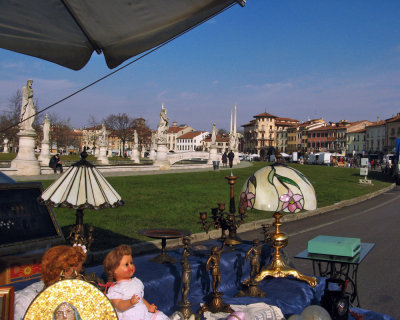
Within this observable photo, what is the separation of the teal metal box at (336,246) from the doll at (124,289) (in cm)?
307

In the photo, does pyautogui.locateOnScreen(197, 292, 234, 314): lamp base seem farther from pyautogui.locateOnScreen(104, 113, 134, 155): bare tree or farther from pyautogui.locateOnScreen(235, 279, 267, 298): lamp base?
pyautogui.locateOnScreen(104, 113, 134, 155): bare tree

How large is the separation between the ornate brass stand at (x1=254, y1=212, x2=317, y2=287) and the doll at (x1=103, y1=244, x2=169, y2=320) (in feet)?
7.52

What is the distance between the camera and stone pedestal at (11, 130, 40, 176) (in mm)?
22359

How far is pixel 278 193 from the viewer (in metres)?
4.71

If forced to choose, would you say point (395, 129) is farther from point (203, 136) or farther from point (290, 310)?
point (290, 310)

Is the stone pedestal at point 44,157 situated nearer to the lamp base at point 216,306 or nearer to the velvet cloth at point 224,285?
the velvet cloth at point 224,285

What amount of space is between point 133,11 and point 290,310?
3.66 metres

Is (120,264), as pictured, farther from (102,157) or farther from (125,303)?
(102,157)

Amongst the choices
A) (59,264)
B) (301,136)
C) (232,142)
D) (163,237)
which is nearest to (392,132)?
(301,136)

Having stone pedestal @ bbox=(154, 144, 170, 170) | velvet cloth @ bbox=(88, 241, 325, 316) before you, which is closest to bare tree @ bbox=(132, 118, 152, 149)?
stone pedestal @ bbox=(154, 144, 170, 170)

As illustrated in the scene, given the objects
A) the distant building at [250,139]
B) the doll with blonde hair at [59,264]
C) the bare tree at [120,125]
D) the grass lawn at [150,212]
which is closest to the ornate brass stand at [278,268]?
the doll with blonde hair at [59,264]

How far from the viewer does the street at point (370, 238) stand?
607 cm

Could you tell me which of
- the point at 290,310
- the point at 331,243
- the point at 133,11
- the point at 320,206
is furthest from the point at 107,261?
the point at 320,206

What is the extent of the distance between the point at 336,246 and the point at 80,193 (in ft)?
11.4
